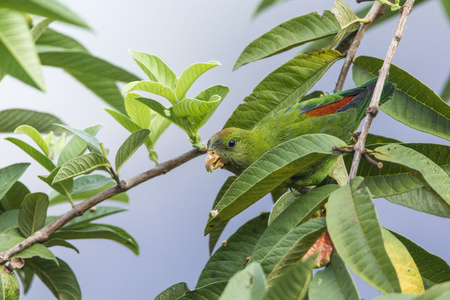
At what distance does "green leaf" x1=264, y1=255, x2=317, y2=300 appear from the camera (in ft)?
3.26

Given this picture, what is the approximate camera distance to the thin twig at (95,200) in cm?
193

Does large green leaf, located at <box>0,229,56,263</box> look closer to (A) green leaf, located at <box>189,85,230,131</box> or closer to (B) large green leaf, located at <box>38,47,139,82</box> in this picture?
(A) green leaf, located at <box>189,85,230,131</box>

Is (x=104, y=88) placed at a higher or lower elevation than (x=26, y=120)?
higher

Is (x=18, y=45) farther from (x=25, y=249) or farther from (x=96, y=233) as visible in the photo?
(x=96, y=233)

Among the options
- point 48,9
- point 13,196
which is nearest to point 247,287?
point 48,9

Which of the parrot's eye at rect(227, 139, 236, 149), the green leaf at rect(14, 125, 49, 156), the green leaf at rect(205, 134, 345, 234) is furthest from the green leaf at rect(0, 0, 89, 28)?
the parrot's eye at rect(227, 139, 236, 149)

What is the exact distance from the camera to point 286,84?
206cm

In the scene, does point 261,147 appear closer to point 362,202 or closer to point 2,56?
point 362,202

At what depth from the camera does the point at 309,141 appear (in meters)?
1.31

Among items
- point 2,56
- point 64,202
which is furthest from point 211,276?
point 64,202

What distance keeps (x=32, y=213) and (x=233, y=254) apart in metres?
0.88

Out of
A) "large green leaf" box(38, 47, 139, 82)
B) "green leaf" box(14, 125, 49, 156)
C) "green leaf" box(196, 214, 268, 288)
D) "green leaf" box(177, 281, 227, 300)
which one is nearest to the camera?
"green leaf" box(177, 281, 227, 300)

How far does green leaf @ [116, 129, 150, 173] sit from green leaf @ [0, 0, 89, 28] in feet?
2.68

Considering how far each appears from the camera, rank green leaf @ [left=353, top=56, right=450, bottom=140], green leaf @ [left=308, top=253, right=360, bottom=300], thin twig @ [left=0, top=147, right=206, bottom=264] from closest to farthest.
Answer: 1. green leaf @ [left=308, top=253, right=360, bottom=300]
2. green leaf @ [left=353, top=56, right=450, bottom=140]
3. thin twig @ [left=0, top=147, right=206, bottom=264]
